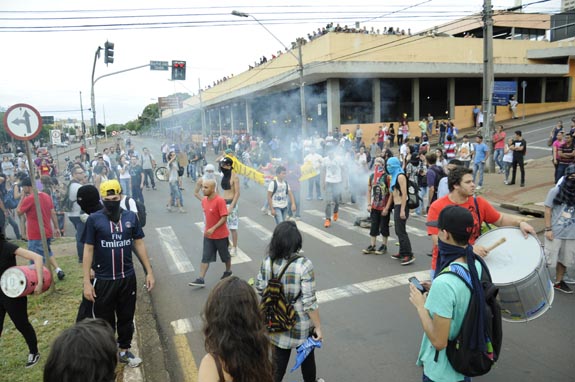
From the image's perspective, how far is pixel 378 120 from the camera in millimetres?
27922

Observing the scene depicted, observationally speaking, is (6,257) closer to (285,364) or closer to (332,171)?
(285,364)

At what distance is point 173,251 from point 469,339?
690cm

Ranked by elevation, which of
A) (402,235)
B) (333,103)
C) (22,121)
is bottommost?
(402,235)

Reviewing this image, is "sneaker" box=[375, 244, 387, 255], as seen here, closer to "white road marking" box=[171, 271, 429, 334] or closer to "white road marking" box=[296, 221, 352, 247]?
"white road marking" box=[296, 221, 352, 247]

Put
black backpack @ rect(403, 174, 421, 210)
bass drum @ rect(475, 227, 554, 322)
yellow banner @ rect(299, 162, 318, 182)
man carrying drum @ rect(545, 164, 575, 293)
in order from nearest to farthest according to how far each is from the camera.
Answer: bass drum @ rect(475, 227, 554, 322) → man carrying drum @ rect(545, 164, 575, 293) → black backpack @ rect(403, 174, 421, 210) → yellow banner @ rect(299, 162, 318, 182)

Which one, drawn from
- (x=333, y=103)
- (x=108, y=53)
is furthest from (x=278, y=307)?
(x=333, y=103)

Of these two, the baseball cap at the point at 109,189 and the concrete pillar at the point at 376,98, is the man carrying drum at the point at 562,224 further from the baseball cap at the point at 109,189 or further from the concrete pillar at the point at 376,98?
the concrete pillar at the point at 376,98

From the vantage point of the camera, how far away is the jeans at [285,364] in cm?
303

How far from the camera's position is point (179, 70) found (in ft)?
69.9

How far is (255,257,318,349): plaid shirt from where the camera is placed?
295cm

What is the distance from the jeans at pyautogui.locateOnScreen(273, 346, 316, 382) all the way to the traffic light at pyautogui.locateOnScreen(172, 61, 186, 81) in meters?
19.9

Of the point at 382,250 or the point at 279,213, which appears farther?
the point at 279,213

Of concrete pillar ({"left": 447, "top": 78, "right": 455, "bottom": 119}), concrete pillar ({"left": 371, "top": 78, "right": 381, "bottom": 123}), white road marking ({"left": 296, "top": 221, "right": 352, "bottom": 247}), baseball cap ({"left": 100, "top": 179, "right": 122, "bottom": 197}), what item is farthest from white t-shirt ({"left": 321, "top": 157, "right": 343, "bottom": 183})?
concrete pillar ({"left": 447, "top": 78, "right": 455, "bottom": 119})

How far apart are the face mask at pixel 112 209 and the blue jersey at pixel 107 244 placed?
0.04 m
